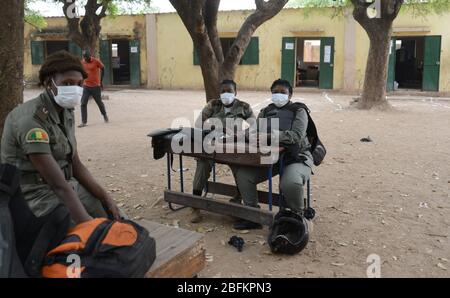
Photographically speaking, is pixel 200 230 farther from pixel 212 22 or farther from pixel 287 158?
pixel 212 22

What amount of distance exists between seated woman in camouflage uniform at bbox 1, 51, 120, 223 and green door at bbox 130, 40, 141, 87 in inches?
754

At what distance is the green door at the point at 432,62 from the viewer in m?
17.7

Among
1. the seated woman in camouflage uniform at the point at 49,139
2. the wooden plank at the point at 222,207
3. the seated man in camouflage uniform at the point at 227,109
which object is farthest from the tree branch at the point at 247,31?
the seated woman in camouflage uniform at the point at 49,139

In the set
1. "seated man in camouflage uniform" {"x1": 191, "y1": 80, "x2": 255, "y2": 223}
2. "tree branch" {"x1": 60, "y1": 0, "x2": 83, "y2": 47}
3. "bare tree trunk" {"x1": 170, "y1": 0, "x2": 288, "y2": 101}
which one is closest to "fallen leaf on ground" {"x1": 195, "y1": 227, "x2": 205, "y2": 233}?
"seated man in camouflage uniform" {"x1": 191, "y1": 80, "x2": 255, "y2": 223}

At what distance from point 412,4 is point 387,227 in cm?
1311

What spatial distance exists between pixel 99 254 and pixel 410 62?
2161 cm

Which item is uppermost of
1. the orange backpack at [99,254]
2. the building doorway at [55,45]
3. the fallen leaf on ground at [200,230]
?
the building doorway at [55,45]

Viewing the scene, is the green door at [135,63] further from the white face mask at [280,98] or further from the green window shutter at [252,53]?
the white face mask at [280,98]

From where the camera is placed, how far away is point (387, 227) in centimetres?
414

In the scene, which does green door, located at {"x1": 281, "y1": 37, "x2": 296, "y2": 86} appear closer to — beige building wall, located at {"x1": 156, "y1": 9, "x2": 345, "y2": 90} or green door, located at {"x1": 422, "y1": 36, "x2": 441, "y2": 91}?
beige building wall, located at {"x1": 156, "y1": 9, "x2": 345, "y2": 90}

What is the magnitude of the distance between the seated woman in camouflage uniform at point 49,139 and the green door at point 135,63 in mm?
19163

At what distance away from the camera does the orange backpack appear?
6.98 feet
